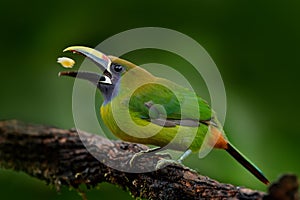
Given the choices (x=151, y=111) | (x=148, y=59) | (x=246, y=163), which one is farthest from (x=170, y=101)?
(x=148, y=59)

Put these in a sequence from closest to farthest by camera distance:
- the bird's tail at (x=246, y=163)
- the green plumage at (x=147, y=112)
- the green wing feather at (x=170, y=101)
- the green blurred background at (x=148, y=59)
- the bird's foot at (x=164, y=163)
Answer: the bird's foot at (x=164, y=163) → the green plumage at (x=147, y=112) → the green wing feather at (x=170, y=101) → the bird's tail at (x=246, y=163) → the green blurred background at (x=148, y=59)

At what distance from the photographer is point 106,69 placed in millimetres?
3494

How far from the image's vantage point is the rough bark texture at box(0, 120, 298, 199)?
3000 millimetres

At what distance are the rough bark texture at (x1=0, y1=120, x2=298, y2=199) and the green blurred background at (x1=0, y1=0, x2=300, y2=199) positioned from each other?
2.70 ft

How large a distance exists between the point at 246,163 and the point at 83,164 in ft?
3.12

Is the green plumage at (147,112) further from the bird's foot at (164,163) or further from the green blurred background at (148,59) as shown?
the green blurred background at (148,59)

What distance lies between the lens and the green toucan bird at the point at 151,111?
3309mm

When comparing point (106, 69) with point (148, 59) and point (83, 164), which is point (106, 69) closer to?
point (83, 164)

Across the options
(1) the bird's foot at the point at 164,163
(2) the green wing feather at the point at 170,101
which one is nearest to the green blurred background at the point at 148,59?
(2) the green wing feather at the point at 170,101

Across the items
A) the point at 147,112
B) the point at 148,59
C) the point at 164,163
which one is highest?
the point at 148,59

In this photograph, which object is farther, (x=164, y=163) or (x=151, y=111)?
(x=151, y=111)

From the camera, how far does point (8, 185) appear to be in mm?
4344

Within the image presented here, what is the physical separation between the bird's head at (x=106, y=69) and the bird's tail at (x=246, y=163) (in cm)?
74

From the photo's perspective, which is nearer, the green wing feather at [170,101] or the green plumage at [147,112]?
the green plumage at [147,112]
